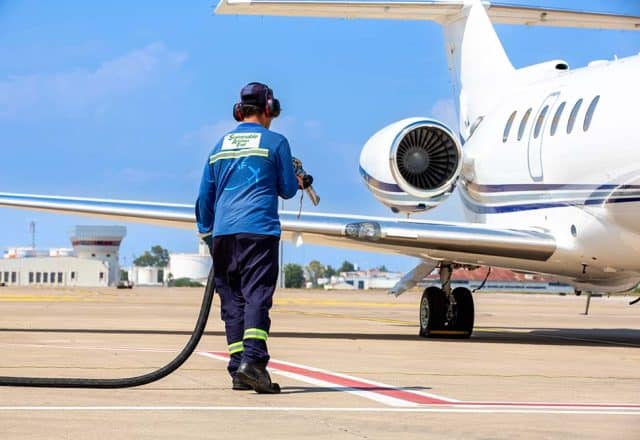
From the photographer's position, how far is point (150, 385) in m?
8.82

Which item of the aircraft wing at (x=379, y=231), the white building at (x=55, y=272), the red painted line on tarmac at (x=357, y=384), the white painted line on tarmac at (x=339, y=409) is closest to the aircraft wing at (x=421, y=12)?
the aircraft wing at (x=379, y=231)

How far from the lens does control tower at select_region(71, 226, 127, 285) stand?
16788cm

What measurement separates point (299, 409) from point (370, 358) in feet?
15.9

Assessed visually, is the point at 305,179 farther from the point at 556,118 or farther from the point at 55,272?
the point at 55,272

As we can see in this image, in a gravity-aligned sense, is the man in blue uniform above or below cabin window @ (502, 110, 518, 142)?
below

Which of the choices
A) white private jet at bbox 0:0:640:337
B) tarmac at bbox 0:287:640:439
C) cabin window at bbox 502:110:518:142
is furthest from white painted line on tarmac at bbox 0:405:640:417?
cabin window at bbox 502:110:518:142

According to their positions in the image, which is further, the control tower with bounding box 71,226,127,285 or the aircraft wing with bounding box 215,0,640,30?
the control tower with bounding box 71,226,127,285

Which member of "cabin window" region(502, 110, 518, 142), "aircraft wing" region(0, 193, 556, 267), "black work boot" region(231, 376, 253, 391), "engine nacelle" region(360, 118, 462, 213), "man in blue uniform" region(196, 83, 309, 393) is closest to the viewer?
"black work boot" region(231, 376, 253, 391)

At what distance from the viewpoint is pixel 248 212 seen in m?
8.97

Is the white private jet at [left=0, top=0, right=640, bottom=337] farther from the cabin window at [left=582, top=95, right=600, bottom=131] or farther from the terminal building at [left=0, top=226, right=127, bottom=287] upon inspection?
the terminal building at [left=0, top=226, right=127, bottom=287]

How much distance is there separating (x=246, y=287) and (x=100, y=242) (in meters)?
162

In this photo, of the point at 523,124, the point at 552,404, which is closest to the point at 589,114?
the point at 523,124

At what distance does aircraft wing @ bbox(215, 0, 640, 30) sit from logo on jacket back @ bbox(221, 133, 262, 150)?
40.1ft

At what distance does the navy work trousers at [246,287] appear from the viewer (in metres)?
8.76
